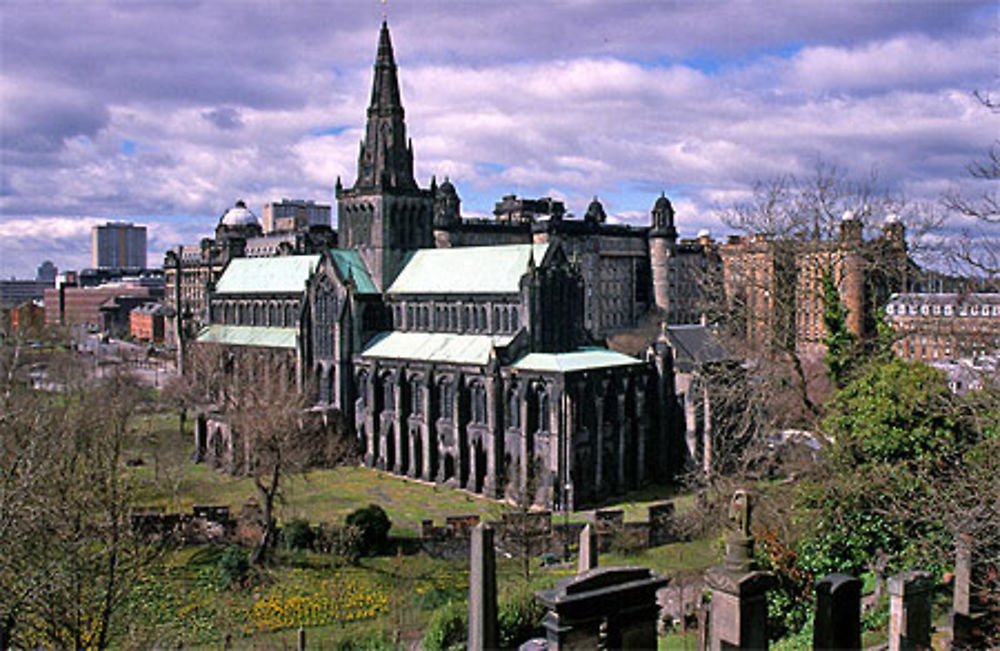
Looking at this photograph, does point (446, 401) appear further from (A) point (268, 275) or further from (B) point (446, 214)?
(B) point (446, 214)

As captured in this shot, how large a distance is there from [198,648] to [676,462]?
33.3 m

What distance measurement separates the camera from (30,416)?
3362 centimetres

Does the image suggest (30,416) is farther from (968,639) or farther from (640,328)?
(640,328)

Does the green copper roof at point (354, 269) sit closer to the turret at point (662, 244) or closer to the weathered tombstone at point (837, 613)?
the weathered tombstone at point (837, 613)

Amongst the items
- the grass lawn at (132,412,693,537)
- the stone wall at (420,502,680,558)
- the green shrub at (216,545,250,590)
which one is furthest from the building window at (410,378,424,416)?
the green shrub at (216,545,250,590)

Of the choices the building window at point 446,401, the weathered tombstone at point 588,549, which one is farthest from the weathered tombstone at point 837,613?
the building window at point 446,401

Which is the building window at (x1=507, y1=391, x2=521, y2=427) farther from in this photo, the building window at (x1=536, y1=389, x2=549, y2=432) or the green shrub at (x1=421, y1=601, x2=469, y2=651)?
the green shrub at (x1=421, y1=601, x2=469, y2=651)

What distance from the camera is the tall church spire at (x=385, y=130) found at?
64.1 meters

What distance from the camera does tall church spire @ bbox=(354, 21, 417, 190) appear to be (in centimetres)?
6412

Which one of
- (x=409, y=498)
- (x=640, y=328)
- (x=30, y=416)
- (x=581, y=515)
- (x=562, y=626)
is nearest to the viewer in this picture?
(x=562, y=626)

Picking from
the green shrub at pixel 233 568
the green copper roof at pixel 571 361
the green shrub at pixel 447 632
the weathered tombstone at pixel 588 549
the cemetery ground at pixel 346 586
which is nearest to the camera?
the weathered tombstone at pixel 588 549

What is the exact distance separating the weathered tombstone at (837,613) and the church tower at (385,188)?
52638 mm

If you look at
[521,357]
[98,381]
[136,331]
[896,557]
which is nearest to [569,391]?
[521,357]

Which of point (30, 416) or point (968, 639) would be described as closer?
point (968, 639)
